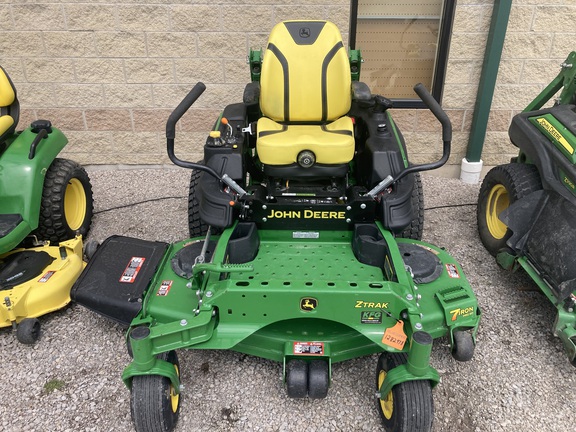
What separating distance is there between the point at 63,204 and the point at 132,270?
34.4 inches

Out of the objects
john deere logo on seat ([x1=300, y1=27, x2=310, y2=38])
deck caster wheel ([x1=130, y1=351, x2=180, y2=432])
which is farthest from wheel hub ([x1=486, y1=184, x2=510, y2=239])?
deck caster wheel ([x1=130, y1=351, x2=180, y2=432])

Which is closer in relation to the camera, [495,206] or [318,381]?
[318,381]

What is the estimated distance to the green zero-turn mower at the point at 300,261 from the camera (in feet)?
6.30

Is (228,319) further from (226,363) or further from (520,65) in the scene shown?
(520,65)

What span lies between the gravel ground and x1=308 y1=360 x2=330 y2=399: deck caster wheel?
180mm

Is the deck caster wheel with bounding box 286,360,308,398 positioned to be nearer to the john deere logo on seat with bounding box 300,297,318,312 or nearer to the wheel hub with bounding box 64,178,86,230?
the john deere logo on seat with bounding box 300,297,318,312

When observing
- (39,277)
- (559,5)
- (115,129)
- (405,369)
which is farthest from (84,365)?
(559,5)

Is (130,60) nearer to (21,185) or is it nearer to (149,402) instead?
(21,185)

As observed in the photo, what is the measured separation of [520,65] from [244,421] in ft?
11.0

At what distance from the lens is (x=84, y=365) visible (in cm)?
238

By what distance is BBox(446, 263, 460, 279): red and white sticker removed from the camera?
2346mm

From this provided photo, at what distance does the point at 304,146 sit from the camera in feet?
8.21

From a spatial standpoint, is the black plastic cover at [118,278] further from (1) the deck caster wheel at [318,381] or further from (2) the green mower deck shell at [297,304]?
(1) the deck caster wheel at [318,381]

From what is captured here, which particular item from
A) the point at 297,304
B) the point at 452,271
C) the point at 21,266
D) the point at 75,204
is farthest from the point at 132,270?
the point at 452,271
